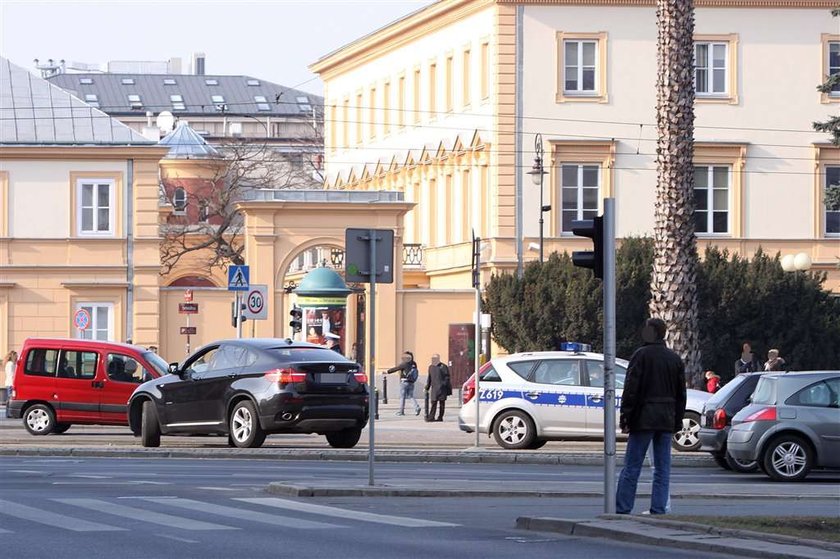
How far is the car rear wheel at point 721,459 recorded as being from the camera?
27.1m

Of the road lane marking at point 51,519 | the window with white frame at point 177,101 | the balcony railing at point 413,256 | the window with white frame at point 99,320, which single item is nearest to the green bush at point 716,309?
the window with white frame at point 99,320

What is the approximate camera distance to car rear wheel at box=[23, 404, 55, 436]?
119ft

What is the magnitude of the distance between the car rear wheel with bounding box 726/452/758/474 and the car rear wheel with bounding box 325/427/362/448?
6.01m

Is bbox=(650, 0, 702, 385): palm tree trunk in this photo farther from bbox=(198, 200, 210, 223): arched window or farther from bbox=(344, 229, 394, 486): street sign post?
bbox=(198, 200, 210, 223): arched window

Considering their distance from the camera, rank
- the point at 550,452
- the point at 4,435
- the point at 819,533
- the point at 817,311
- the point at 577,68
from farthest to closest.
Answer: the point at 577,68 < the point at 817,311 < the point at 4,435 < the point at 550,452 < the point at 819,533

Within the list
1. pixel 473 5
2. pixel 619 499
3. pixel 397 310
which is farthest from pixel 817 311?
pixel 619 499

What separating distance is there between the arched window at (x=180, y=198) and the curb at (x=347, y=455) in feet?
199

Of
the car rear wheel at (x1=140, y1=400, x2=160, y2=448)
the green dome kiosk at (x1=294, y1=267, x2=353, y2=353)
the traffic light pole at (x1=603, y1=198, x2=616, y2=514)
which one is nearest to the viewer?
the traffic light pole at (x1=603, y1=198, x2=616, y2=514)

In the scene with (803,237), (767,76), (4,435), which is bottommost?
(4,435)

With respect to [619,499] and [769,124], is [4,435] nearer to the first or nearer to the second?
[619,499]

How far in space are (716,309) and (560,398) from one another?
22.6 metres

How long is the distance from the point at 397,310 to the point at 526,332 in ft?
15.8


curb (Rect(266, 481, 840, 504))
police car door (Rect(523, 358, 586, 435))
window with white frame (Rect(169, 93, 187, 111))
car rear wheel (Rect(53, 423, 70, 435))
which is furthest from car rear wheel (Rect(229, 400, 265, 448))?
window with white frame (Rect(169, 93, 187, 111))

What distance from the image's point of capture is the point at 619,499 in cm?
1723
